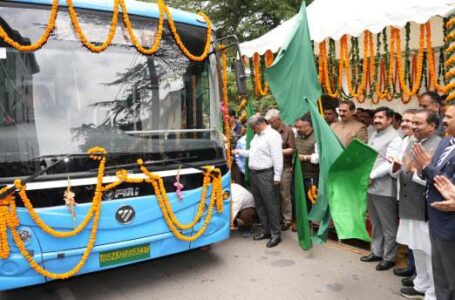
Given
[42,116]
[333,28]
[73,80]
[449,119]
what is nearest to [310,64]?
[333,28]

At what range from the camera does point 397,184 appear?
13.0 feet

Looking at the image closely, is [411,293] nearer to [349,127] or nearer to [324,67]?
[349,127]

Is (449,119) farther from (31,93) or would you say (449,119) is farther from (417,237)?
(31,93)

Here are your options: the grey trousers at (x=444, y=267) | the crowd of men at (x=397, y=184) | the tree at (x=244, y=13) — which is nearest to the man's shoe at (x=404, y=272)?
the crowd of men at (x=397, y=184)

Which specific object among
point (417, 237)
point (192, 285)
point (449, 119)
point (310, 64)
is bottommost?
point (192, 285)

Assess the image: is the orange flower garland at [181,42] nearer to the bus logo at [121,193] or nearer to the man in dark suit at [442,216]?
the bus logo at [121,193]

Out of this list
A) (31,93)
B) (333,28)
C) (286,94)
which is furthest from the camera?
(333,28)

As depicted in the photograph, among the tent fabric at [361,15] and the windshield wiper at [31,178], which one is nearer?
the windshield wiper at [31,178]

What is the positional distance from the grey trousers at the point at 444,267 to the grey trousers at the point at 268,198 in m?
2.37

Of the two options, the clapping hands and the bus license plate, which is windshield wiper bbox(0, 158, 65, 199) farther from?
the clapping hands

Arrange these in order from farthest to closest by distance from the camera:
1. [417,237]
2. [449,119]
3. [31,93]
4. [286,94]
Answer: [286,94] < [417,237] < [31,93] < [449,119]

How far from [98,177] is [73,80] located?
0.88 metres

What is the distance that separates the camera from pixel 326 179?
3887 millimetres

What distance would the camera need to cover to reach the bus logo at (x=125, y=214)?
11.1 feet
